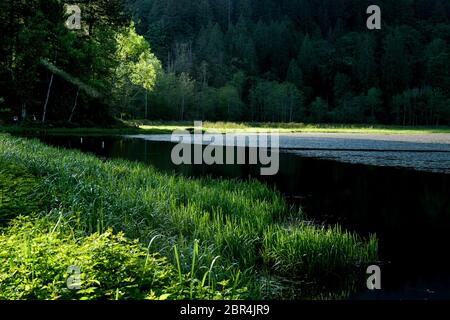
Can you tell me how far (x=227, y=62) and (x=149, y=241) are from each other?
135558mm

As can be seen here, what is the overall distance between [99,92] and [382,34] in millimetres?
123227

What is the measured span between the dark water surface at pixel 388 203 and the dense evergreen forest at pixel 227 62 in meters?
28.0

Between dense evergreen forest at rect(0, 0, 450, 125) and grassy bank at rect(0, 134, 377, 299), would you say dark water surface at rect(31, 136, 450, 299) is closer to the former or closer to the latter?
grassy bank at rect(0, 134, 377, 299)

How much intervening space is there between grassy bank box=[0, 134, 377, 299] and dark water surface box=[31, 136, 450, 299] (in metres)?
0.97

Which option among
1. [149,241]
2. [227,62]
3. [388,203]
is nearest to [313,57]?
[227,62]

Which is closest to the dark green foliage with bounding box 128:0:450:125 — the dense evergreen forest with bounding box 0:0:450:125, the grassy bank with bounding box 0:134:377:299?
the dense evergreen forest with bounding box 0:0:450:125

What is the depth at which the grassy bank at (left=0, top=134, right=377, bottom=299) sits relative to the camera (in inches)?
234

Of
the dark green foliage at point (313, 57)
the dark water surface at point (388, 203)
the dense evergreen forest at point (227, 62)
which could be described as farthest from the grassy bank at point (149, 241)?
the dark green foliage at point (313, 57)

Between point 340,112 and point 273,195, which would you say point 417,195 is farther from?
point 340,112

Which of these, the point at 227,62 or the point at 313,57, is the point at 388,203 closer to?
the point at 227,62

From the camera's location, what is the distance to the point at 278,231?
986 cm

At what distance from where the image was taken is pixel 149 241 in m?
9.13

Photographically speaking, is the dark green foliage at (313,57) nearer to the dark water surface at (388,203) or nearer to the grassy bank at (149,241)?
the dark water surface at (388,203)
